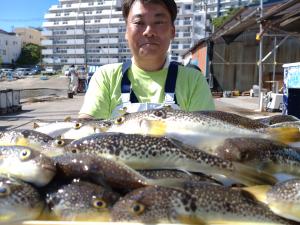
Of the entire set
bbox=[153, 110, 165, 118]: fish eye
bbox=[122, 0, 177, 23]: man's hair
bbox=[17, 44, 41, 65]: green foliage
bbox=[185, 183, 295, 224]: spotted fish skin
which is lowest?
bbox=[185, 183, 295, 224]: spotted fish skin

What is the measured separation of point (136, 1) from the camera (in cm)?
340

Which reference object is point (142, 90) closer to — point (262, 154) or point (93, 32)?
point (262, 154)

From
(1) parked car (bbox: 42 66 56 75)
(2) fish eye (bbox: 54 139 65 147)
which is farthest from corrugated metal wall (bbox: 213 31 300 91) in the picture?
(1) parked car (bbox: 42 66 56 75)

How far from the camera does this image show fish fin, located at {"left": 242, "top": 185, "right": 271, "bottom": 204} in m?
2.04

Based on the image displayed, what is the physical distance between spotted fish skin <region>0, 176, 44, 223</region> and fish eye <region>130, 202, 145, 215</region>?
0.46 metres

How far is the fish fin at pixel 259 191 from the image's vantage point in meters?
2.04

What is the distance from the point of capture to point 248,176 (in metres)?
2.20

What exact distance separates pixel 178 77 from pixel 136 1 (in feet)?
2.62

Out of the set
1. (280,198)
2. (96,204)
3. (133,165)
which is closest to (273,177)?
(280,198)

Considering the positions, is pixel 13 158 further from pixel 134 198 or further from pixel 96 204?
pixel 134 198

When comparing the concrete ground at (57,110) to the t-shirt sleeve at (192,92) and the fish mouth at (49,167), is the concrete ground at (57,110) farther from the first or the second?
the fish mouth at (49,167)

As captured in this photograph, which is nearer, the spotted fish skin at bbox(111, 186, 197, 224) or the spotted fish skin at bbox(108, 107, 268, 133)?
the spotted fish skin at bbox(111, 186, 197, 224)

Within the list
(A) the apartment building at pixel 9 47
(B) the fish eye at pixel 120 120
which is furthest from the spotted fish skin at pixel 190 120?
(A) the apartment building at pixel 9 47

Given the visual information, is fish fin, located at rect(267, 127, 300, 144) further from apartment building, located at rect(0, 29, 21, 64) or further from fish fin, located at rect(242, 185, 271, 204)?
apartment building, located at rect(0, 29, 21, 64)
